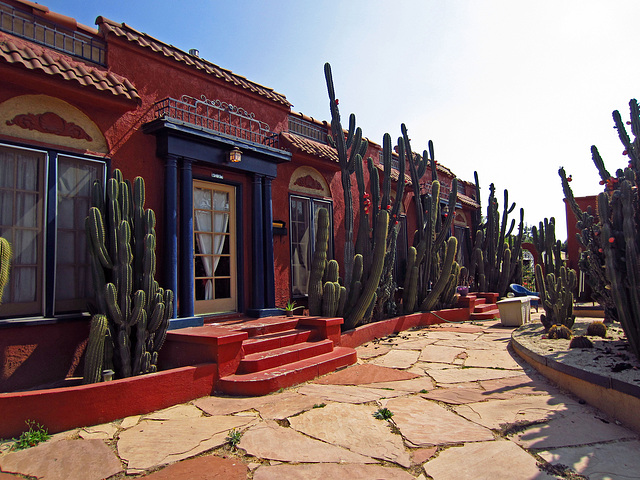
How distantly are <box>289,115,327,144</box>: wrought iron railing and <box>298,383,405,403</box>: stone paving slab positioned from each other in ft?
18.6

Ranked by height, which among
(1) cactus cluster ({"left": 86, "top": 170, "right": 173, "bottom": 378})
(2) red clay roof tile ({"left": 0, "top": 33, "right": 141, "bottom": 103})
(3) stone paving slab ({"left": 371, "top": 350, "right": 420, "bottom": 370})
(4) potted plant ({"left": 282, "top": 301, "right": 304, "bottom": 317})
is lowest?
(3) stone paving slab ({"left": 371, "top": 350, "right": 420, "bottom": 370})

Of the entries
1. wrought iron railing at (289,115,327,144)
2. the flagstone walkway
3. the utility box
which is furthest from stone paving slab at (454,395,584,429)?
wrought iron railing at (289,115,327,144)

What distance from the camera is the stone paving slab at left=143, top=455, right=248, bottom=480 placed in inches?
111

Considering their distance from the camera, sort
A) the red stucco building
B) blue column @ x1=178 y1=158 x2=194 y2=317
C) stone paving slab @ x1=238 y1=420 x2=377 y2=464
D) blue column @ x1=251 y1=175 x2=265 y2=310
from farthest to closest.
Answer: blue column @ x1=251 y1=175 x2=265 y2=310 < blue column @ x1=178 y1=158 x2=194 y2=317 < the red stucco building < stone paving slab @ x1=238 y1=420 x2=377 y2=464

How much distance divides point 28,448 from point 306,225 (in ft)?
20.3

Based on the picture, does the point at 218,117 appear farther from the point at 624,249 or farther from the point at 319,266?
the point at 624,249

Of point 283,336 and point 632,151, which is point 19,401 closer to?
point 283,336

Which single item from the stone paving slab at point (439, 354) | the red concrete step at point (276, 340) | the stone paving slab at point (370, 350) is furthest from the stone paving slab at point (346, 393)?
the stone paving slab at point (439, 354)

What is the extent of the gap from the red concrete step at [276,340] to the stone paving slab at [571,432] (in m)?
3.11

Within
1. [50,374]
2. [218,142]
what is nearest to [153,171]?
[218,142]

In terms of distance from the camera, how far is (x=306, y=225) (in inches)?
350

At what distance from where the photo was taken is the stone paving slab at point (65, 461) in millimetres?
2896

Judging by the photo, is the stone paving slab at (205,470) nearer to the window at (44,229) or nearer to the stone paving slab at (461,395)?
the stone paving slab at (461,395)

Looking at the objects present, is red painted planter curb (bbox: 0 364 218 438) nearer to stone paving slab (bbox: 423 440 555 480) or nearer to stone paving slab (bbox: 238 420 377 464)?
stone paving slab (bbox: 238 420 377 464)
